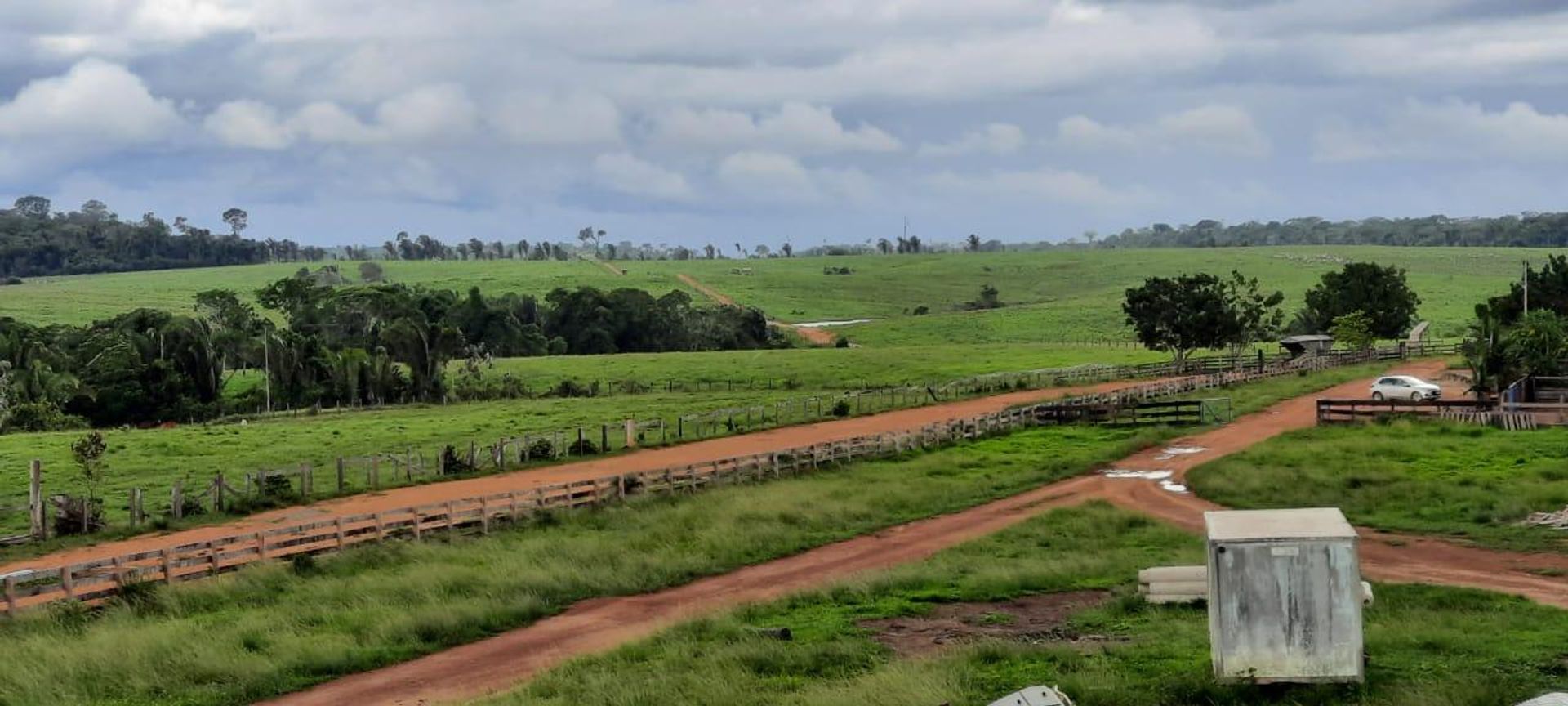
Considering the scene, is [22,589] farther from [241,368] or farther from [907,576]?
[241,368]

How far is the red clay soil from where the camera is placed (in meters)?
28.9

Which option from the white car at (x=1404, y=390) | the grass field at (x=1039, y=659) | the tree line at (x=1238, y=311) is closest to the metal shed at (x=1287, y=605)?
the grass field at (x=1039, y=659)

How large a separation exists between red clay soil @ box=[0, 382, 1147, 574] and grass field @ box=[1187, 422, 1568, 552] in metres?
14.7

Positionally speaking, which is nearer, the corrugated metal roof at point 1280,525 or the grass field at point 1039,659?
the corrugated metal roof at point 1280,525

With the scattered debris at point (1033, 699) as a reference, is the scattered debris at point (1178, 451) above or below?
below

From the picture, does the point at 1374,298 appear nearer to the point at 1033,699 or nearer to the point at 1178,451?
the point at 1178,451

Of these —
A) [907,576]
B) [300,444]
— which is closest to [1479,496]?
[907,576]

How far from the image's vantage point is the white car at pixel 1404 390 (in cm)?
5100

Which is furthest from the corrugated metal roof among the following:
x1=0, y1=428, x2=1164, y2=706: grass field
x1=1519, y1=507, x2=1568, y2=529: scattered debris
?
x1=1519, y1=507, x2=1568, y2=529: scattered debris

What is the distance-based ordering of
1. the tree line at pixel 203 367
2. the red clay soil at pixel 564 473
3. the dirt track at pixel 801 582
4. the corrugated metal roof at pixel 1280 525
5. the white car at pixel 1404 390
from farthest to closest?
the tree line at pixel 203 367, the white car at pixel 1404 390, the red clay soil at pixel 564 473, the dirt track at pixel 801 582, the corrugated metal roof at pixel 1280 525

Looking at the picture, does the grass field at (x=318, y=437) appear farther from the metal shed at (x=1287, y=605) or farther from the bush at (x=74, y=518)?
the metal shed at (x=1287, y=605)

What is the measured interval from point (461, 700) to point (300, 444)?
37805 millimetres

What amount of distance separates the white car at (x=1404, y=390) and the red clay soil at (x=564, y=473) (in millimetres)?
15096

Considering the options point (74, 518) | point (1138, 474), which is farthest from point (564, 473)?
point (1138, 474)
